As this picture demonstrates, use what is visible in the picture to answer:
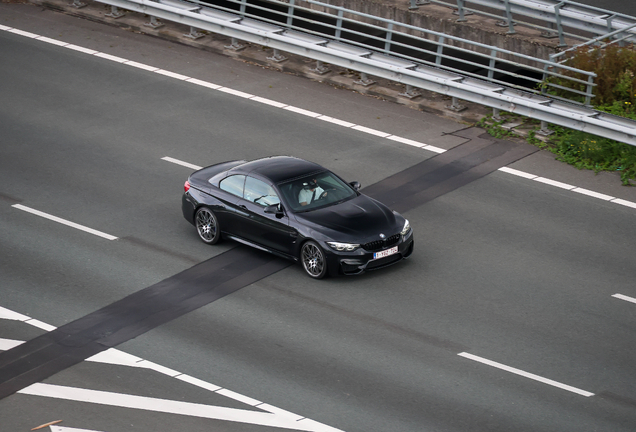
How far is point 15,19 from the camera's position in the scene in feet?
87.4

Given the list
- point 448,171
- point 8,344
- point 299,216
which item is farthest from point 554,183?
point 8,344

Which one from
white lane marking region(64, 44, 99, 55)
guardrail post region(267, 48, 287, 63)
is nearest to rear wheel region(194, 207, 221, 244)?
guardrail post region(267, 48, 287, 63)

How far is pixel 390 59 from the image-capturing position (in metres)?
22.3

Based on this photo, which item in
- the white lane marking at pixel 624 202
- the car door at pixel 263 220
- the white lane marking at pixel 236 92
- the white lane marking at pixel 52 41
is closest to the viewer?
the car door at pixel 263 220

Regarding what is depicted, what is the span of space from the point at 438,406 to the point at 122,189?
27.2ft

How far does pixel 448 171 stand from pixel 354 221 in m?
4.30

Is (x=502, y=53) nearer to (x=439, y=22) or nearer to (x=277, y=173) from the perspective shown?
(x=439, y=22)

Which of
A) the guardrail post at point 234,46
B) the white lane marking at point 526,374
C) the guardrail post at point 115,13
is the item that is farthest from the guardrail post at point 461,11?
the white lane marking at point 526,374

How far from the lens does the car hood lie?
587 inches

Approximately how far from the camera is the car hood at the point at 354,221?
14898 mm

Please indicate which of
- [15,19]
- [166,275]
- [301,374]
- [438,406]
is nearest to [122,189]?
[166,275]

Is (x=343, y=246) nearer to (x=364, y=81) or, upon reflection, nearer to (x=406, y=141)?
(x=406, y=141)

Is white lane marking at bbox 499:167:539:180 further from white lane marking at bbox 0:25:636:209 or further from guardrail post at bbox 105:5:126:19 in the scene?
guardrail post at bbox 105:5:126:19

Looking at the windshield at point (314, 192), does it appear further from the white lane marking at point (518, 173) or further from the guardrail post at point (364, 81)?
the guardrail post at point (364, 81)
